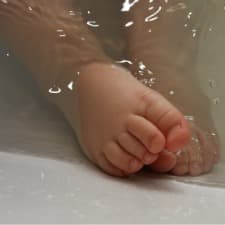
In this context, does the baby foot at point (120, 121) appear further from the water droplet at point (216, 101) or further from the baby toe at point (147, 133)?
the water droplet at point (216, 101)

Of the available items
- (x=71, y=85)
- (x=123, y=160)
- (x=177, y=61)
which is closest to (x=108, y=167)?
(x=123, y=160)

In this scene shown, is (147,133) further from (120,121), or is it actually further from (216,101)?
(216,101)

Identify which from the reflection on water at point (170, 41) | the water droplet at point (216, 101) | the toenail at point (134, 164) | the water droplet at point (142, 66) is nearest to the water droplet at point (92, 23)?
the reflection on water at point (170, 41)

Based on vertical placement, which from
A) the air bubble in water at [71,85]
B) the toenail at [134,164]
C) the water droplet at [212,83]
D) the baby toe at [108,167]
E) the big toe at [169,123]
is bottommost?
the baby toe at [108,167]

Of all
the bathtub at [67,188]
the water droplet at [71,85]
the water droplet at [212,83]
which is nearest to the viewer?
the bathtub at [67,188]

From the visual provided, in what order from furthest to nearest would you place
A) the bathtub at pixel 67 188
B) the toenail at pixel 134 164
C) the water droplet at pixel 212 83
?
the water droplet at pixel 212 83
the toenail at pixel 134 164
the bathtub at pixel 67 188

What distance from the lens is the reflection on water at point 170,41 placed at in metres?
0.91

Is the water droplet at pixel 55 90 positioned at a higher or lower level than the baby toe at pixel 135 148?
lower

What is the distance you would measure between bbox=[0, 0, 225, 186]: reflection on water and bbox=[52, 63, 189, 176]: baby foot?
0.20 feet

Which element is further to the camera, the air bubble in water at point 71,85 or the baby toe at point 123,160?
the air bubble in water at point 71,85

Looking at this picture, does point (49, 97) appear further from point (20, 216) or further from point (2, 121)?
point (20, 216)

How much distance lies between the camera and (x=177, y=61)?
3.16 ft

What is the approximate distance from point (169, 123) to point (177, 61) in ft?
0.91

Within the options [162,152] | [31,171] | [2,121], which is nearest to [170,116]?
[162,152]
